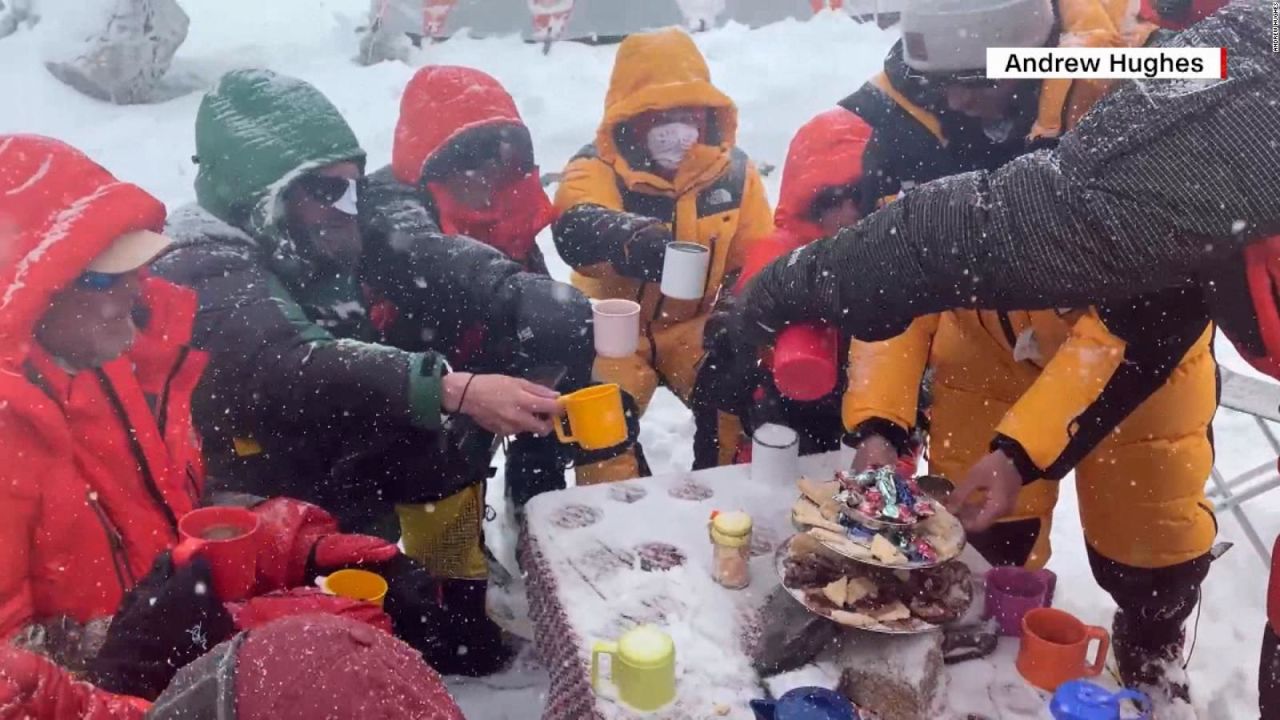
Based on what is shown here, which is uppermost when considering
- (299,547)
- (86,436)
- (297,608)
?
(86,436)

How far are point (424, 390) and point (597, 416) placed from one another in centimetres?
54

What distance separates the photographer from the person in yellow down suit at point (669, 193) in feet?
12.1

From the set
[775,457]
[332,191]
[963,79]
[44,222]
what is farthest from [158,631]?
[963,79]

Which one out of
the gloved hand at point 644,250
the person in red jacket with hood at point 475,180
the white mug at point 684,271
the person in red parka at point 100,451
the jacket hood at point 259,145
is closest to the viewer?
the person in red parka at point 100,451

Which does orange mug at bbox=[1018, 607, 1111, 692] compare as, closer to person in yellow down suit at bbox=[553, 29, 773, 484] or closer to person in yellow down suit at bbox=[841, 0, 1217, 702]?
person in yellow down suit at bbox=[841, 0, 1217, 702]

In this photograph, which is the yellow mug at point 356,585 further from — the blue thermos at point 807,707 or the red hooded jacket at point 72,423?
the blue thermos at point 807,707

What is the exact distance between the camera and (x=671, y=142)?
3.71m

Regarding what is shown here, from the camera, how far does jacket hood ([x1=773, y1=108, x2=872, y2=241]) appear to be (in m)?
3.08

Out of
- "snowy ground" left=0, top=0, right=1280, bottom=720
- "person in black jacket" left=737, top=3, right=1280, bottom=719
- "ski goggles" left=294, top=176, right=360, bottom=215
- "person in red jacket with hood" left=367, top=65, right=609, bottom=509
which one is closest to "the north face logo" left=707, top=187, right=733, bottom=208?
"person in red jacket with hood" left=367, top=65, right=609, bottom=509

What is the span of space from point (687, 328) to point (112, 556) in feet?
7.46

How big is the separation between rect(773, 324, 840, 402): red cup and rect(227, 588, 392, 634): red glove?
1.01 metres

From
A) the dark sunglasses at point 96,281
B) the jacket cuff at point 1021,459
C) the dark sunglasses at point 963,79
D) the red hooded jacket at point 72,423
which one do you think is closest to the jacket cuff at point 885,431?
the jacket cuff at point 1021,459

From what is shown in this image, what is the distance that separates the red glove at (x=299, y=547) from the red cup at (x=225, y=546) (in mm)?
104

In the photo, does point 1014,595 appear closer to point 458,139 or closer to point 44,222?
point 44,222
